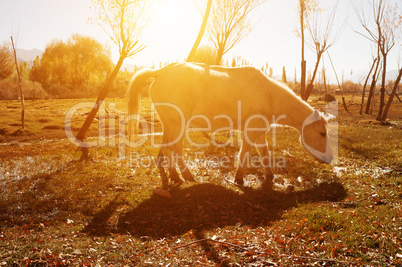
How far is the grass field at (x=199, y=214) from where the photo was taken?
4.67 meters

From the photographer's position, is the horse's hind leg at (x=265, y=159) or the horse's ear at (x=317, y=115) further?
the horse's hind leg at (x=265, y=159)

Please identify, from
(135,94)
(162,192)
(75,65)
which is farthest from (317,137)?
(75,65)

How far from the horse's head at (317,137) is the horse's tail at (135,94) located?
5.27 meters

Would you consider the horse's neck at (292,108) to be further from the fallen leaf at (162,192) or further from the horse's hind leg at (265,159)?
the fallen leaf at (162,192)

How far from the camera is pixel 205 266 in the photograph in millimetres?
4469

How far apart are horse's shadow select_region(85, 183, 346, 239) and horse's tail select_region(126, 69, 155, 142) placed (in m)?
2.33

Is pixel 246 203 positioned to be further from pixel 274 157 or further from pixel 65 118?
pixel 65 118

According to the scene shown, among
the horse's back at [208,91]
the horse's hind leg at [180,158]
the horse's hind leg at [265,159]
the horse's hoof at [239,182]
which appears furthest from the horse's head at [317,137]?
the horse's hind leg at [180,158]

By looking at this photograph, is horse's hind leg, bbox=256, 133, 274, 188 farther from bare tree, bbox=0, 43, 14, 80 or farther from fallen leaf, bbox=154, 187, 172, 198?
bare tree, bbox=0, 43, 14, 80

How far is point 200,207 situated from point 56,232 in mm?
3164

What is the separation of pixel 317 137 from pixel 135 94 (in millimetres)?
6028

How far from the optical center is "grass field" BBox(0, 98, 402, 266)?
4.67 m

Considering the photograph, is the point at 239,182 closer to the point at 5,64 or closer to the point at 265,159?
the point at 265,159

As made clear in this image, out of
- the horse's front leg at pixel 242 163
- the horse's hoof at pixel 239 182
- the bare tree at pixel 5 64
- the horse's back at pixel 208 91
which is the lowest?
the horse's hoof at pixel 239 182
